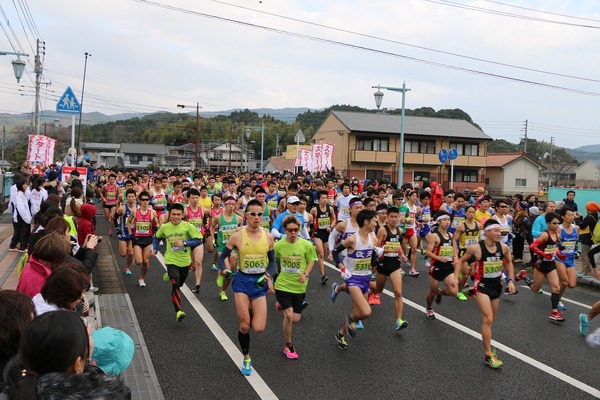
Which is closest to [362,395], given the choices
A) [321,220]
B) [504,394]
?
[504,394]

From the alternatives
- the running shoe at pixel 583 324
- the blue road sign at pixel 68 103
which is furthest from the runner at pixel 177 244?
the blue road sign at pixel 68 103

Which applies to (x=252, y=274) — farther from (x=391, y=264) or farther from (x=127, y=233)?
(x=127, y=233)

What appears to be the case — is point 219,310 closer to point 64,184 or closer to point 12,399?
point 12,399

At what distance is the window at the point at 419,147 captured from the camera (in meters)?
49.4

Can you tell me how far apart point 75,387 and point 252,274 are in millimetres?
4155

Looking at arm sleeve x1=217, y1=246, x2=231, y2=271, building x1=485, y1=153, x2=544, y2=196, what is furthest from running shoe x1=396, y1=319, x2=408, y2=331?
building x1=485, y1=153, x2=544, y2=196

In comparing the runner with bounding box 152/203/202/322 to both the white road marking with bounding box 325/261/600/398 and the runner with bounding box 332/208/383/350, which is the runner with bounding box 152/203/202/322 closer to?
the runner with bounding box 332/208/383/350

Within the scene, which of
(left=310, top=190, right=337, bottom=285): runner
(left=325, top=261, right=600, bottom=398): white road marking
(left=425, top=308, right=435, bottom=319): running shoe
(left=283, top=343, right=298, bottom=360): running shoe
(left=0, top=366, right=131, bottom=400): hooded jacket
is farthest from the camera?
(left=310, top=190, right=337, bottom=285): runner

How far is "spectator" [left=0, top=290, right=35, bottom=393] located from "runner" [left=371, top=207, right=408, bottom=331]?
5639 mm

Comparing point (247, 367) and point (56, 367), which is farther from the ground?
point (56, 367)

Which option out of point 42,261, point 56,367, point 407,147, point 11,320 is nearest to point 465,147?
point 407,147

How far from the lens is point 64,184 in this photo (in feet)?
51.3

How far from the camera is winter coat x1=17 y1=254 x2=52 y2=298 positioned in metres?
4.23

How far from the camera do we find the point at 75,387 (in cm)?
213
